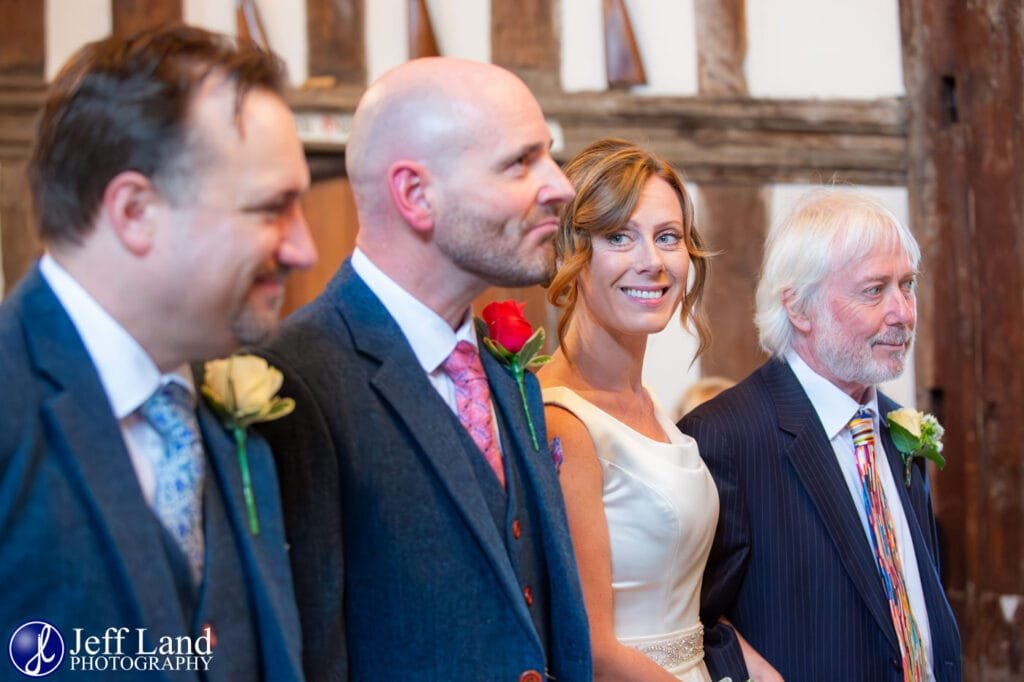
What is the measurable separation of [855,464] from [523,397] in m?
1.01

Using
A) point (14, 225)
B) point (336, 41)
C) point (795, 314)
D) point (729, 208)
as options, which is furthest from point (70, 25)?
point (795, 314)

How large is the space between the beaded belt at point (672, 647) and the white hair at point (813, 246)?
0.73 m

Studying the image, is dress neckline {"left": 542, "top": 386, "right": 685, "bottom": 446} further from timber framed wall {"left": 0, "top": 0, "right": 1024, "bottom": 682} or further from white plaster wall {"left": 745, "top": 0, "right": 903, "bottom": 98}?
white plaster wall {"left": 745, "top": 0, "right": 903, "bottom": 98}

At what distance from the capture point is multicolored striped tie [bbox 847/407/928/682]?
103 inches

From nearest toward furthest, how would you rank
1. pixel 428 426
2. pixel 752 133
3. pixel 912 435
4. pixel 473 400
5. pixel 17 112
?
pixel 428 426 → pixel 473 400 → pixel 912 435 → pixel 17 112 → pixel 752 133

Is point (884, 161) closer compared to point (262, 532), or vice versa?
point (262, 532)

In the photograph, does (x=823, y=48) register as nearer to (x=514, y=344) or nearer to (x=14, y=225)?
(x=14, y=225)

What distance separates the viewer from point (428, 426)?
1810 mm

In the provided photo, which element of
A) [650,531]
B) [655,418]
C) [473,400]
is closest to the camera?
[473,400]

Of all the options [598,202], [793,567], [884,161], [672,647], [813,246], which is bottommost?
[672,647]

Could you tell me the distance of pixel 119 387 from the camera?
140 centimetres

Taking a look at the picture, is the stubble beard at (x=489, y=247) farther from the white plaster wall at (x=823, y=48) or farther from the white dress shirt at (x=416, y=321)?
the white plaster wall at (x=823, y=48)

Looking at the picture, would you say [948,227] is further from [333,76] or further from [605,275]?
[605,275]

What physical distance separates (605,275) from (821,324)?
1.97ft
